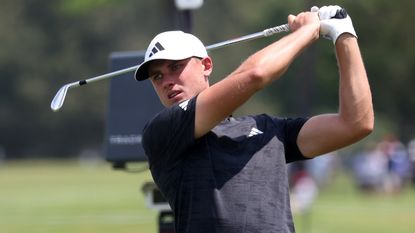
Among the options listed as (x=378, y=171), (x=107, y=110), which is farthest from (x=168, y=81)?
(x=378, y=171)

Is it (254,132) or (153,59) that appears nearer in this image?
(254,132)

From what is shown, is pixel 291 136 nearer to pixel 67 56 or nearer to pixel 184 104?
pixel 184 104

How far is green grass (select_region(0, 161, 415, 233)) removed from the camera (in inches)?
573

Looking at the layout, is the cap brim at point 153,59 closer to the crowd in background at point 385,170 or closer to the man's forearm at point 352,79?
the man's forearm at point 352,79

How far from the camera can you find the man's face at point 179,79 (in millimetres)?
4348

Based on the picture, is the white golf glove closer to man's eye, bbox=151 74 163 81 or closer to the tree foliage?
man's eye, bbox=151 74 163 81

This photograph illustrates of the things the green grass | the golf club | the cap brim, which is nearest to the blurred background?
the green grass

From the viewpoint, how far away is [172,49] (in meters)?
4.38

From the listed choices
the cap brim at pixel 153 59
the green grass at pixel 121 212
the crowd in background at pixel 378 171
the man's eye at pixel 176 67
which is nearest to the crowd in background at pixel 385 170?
the crowd in background at pixel 378 171

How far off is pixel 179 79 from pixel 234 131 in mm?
303

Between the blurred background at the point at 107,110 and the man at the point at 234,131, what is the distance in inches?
139

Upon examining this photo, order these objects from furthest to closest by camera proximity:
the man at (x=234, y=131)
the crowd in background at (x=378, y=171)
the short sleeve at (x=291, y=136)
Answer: the crowd in background at (x=378, y=171) < the short sleeve at (x=291, y=136) < the man at (x=234, y=131)

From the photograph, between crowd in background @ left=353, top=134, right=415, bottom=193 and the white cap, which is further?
crowd in background @ left=353, top=134, right=415, bottom=193

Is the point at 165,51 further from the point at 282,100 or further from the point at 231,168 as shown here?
the point at 282,100
